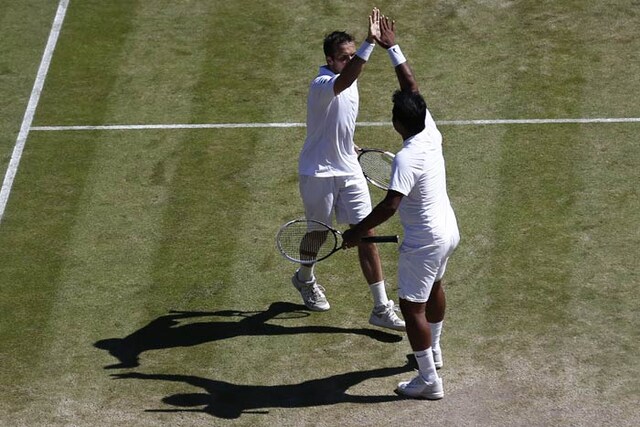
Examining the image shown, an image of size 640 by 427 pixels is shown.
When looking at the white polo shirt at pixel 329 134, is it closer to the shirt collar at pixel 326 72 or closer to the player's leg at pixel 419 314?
the shirt collar at pixel 326 72

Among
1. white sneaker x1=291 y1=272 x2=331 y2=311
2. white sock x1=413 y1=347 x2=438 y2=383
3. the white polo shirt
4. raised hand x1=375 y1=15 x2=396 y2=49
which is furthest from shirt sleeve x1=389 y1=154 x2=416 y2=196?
white sneaker x1=291 y1=272 x2=331 y2=311

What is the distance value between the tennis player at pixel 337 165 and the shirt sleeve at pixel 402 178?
4.51 ft

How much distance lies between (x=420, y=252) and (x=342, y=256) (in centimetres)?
275

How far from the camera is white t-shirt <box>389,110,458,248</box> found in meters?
10.3

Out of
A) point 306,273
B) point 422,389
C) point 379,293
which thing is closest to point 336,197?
point 306,273

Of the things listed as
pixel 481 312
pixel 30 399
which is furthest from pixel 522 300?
pixel 30 399

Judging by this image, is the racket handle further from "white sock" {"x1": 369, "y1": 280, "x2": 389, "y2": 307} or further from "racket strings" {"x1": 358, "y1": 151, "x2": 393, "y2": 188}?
"racket strings" {"x1": 358, "y1": 151, "x2": 393, "y2": 188}

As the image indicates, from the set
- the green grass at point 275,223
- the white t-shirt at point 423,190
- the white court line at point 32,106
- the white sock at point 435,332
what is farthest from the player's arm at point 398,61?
the white court line at point 32,106

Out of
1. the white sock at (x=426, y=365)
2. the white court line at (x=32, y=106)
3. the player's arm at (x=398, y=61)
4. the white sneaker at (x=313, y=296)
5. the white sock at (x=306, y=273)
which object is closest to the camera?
the white sock at (x=426, y=365)

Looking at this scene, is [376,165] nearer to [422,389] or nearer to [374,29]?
[374,29]

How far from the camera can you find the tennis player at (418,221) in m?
10.4

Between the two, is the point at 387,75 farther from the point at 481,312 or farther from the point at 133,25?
the point at 481,312

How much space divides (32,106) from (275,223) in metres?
4.19

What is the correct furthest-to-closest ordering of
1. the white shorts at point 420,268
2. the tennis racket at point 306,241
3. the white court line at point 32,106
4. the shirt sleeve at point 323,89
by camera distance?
the white court line at point 32,106 → the tennis racket at point 306,241 → the shirt sleeve at point 323,89 → the white shorts at point 420,268
